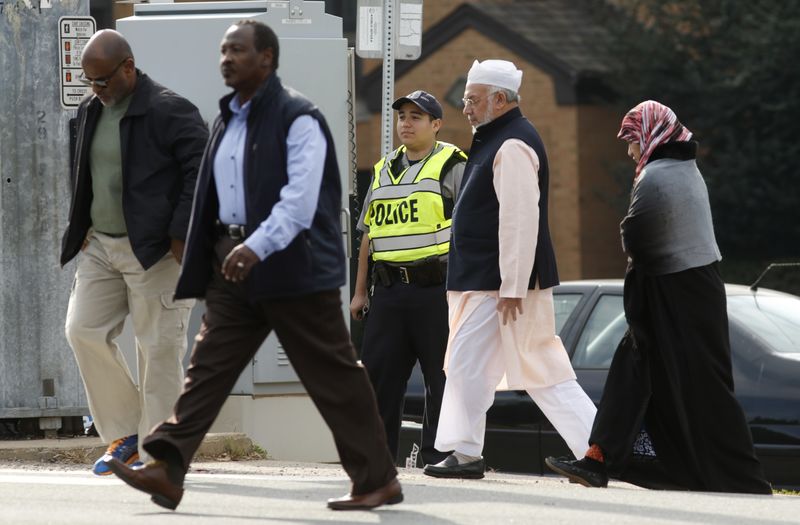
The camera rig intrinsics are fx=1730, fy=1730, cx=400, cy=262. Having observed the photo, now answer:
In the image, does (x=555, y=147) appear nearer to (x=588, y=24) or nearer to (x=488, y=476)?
(x=588, y=24)

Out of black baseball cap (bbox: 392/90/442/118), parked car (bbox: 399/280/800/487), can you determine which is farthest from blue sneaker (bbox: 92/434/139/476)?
parked car (bbox: 399/280/800/487)

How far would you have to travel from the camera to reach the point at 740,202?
2423 cm

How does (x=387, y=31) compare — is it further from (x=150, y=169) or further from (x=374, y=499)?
(x=374, y=499)

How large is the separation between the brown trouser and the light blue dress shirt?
10.4 inches

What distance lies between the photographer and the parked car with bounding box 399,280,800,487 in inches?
346

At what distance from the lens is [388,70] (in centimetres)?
959

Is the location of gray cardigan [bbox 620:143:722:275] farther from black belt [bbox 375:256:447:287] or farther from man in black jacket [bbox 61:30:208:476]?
man in black jacket [bbox 61:30:208:476]

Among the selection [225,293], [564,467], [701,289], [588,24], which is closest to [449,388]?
[564,467]

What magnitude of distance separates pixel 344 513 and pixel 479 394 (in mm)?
1673

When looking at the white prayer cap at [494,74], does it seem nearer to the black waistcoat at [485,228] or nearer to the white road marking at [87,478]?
the black waistcoat at [485,228]

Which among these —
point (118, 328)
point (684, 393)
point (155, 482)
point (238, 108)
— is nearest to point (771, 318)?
point (684, 393)

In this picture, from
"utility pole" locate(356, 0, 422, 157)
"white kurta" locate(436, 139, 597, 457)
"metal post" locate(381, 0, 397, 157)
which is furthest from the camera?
"utility pole" locate(356, 0, 422, 157)

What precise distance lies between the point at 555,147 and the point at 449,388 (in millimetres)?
18499

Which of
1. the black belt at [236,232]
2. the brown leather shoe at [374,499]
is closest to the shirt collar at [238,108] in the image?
the black belt at [236,232]
